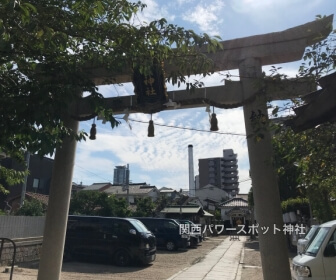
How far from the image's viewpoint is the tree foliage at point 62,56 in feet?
12.9

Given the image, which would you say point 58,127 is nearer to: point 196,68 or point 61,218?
point 196,68

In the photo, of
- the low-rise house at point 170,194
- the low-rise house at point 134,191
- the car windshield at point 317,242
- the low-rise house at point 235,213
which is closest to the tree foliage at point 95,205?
the low-rise house at point 170,194

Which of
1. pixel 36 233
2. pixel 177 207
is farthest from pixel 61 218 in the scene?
pixel 177 207

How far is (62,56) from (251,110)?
3690 mm

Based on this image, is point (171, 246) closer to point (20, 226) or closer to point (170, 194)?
point (20, 226)

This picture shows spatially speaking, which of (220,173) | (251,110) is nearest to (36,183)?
(251,110)

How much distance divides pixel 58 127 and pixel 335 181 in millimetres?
5502

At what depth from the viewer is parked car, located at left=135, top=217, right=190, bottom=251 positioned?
20562mm

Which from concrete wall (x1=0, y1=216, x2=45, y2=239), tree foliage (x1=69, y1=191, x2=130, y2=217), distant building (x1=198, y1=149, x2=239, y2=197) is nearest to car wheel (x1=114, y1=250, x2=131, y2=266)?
concrete wall (x1=0, y1=216, x2=45, y2=239)

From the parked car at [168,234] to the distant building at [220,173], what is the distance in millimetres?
74907

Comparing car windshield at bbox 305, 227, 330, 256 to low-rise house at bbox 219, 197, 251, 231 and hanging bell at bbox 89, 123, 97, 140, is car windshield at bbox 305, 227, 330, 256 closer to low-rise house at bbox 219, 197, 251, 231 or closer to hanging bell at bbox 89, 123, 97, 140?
hanging bell at bbox 89, 123, 97, 140

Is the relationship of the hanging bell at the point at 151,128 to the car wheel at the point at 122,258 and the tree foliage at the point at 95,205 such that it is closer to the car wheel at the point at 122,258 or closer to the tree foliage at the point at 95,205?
the car wheel at the point at 122,258

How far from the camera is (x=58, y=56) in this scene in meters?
4.74

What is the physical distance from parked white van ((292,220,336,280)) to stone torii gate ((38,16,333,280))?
61 centimetres
